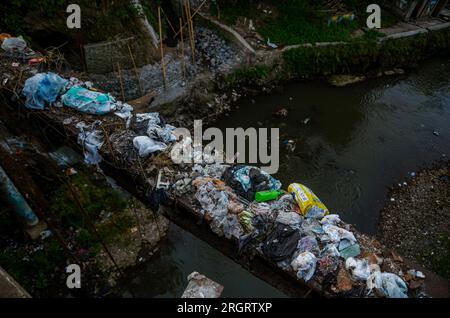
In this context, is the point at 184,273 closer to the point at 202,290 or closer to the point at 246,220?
the point at 202,290

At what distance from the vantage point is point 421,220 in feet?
21.9

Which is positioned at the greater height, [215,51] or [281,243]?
[215,51]

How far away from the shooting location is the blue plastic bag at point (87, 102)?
5402 millimetres

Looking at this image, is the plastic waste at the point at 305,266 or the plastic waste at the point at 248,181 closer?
the plastic waste at the point at 305,266

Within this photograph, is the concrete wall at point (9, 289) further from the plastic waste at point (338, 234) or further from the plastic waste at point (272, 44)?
the plastic waste at point (272, 44)

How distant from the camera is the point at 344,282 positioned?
12.0ft

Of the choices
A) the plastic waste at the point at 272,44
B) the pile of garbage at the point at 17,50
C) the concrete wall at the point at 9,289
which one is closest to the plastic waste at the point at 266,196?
the concrete wall at the point at 9,289

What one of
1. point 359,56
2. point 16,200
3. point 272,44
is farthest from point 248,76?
point 16,200

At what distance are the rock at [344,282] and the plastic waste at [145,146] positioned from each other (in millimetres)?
3011

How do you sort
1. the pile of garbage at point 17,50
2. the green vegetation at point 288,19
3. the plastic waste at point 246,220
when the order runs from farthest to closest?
the green vegetation at point 288,19
the pile of garbage at point 17,50
the plastic waste at point 246,220

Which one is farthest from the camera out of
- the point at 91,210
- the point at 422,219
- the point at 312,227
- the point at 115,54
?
the point at 115,54

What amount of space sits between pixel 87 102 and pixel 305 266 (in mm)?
4377

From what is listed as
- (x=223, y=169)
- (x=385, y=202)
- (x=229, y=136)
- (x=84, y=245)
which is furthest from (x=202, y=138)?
(x=385, y=202)
